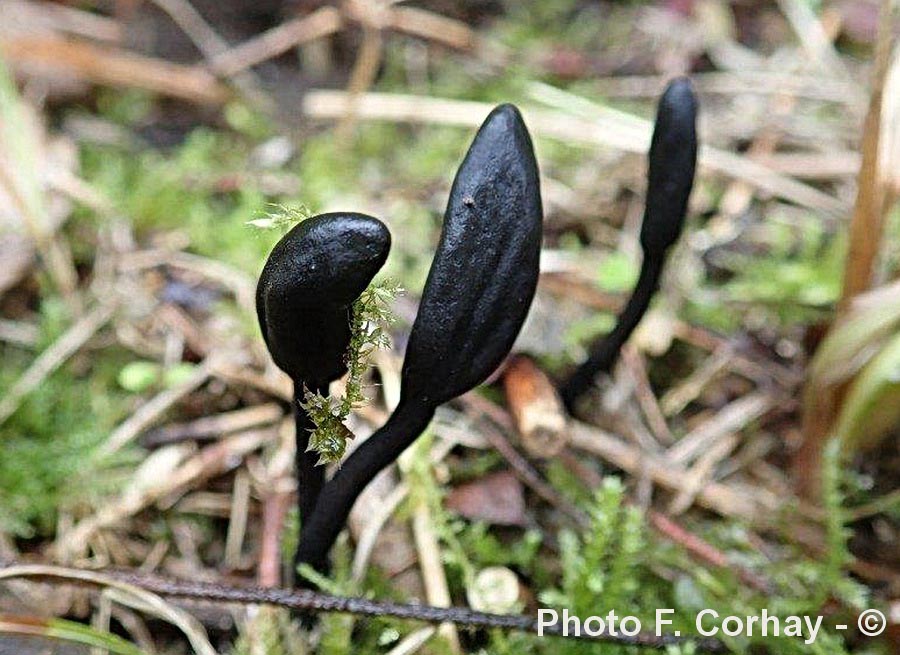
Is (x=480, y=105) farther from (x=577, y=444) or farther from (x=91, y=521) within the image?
(x=91, y=521)

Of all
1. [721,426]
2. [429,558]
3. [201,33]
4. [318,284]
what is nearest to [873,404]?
[721,426]

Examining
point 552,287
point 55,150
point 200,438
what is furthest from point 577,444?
point 55,150

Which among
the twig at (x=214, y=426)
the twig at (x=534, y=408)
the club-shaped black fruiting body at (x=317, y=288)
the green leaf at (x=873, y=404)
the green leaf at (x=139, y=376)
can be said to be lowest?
the twig at (x=214, y=426)

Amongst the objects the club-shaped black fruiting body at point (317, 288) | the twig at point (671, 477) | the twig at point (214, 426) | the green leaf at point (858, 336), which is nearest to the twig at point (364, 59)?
the twig at point (214, 426)

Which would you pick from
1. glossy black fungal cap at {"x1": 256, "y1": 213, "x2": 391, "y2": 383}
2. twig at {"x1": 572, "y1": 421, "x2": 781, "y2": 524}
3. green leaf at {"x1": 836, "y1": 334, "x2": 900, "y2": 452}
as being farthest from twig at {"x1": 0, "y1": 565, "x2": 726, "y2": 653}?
green leaf at {"x1": 836, "y1": 334, "x2": 900, "y2": 452}

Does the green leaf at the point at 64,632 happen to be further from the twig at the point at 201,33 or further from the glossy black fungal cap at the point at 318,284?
the twig at the point at 201,33

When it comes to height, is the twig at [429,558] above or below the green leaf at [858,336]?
below

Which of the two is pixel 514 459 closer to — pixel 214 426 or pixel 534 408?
pixel 534 408
